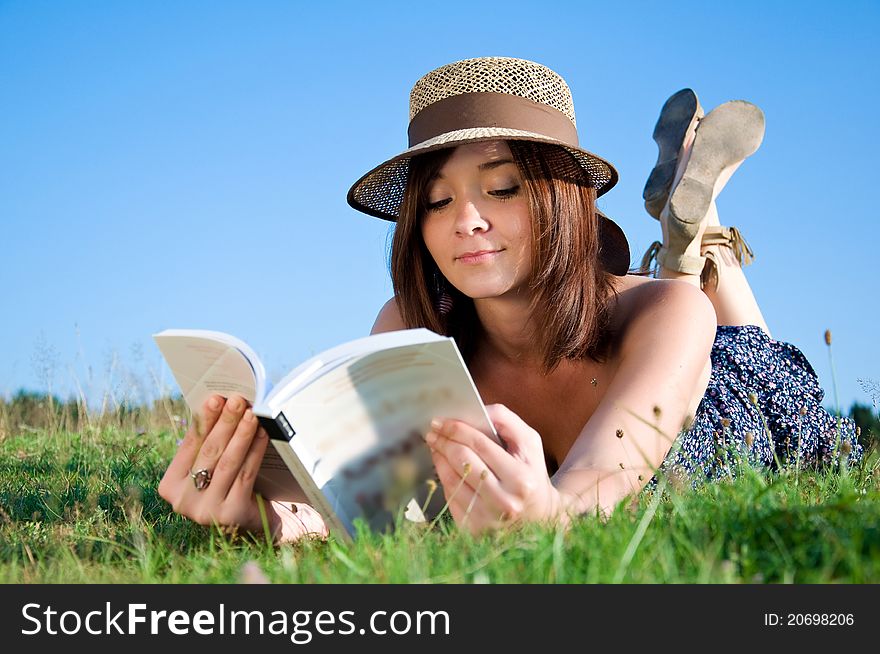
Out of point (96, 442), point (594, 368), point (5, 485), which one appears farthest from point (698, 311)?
point (96, 442)

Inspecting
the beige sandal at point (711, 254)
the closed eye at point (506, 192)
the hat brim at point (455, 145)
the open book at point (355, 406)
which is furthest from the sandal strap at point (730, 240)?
the open book at point (355, 406)

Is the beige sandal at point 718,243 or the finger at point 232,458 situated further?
the beige sandal at point 718,243

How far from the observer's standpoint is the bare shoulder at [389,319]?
4207mm

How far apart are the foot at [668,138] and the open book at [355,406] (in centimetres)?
384

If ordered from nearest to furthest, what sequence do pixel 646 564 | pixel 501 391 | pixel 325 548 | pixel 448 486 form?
pixel 646 564, pixel 448 486, pixel 325 548, pixel 501 391

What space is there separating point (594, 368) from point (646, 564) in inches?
81.6

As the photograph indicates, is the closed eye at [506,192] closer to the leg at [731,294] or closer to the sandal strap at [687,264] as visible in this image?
the sandal strap at [687,264]

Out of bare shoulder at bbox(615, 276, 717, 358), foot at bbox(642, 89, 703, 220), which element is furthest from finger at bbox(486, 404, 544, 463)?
foot at bbox(642, 89, 703, 220)

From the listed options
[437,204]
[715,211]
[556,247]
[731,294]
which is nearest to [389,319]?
[437,204]

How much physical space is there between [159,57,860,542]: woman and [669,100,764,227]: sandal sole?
2.75 ft

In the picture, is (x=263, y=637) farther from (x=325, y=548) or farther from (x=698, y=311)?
(x=698, y=311)

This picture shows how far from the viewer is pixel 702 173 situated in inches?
215

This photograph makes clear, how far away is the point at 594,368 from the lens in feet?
12.2

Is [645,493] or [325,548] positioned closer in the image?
[325,548]
